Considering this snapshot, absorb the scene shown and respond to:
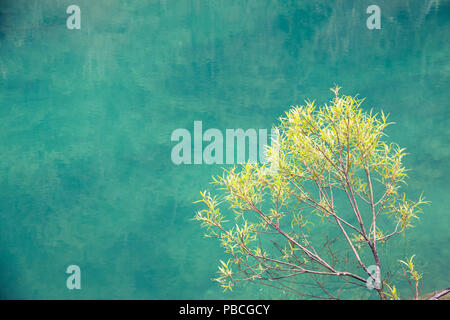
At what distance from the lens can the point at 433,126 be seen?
4891 millimetres

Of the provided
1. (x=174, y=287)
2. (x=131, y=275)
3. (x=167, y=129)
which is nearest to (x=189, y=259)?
(x=174, y=287)

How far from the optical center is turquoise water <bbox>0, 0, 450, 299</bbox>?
4.94 meters

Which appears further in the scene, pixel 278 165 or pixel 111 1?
pixel 111 1

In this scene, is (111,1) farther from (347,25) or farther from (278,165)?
(278,165)

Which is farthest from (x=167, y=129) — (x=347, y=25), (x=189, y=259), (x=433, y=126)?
(x=433, y=126)

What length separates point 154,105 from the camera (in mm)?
5176

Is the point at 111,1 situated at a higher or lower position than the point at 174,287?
higher

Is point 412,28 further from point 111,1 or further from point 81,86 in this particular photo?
point 81,86

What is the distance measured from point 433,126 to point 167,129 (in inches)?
143

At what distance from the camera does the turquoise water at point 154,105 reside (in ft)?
16.2

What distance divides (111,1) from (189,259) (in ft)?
12.5
